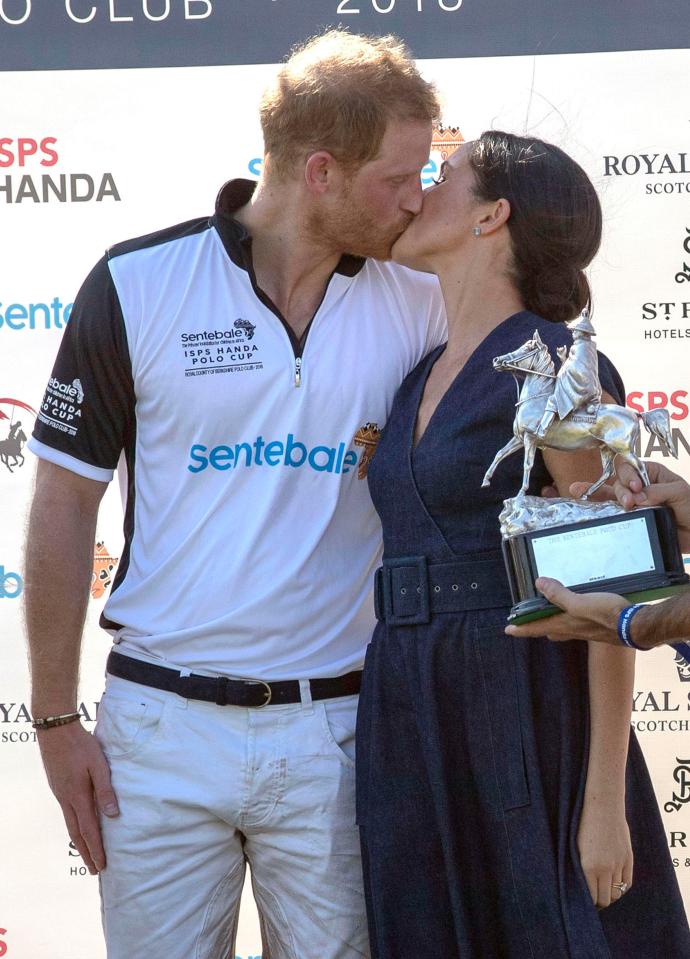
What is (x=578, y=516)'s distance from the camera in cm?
181

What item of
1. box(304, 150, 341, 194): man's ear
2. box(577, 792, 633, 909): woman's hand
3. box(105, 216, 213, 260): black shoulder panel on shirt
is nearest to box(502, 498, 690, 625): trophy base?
box(577, 792, 633, 909): woman's hand

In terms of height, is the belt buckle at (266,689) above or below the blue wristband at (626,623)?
below

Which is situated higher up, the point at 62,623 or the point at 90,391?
the point at 90,391

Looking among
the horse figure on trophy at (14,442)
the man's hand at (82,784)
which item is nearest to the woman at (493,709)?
the man's hand at (82,784)

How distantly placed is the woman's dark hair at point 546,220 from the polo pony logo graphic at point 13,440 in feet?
6.20

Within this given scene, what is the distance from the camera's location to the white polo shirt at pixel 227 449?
2213mm

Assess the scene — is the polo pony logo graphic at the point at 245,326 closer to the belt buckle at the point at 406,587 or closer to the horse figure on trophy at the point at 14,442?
the belt buckle at the point at 406,587

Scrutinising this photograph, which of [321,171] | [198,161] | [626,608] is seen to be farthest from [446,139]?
[626,608]

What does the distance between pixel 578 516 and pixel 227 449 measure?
0.71 m

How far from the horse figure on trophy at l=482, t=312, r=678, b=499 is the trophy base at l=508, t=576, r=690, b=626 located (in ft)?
0.51

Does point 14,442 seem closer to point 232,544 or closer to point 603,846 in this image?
point 232,544

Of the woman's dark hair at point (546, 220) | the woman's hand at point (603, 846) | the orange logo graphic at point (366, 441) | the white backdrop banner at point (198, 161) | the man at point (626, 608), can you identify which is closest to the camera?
the man at point (626, 608)

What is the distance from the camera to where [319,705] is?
2.22 m

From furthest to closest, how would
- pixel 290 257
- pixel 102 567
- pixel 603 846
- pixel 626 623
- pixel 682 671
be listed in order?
pixel 102 567 < pixel 682 671 < pixel 290 257 < pixel 603 846 < pixel 626 623
